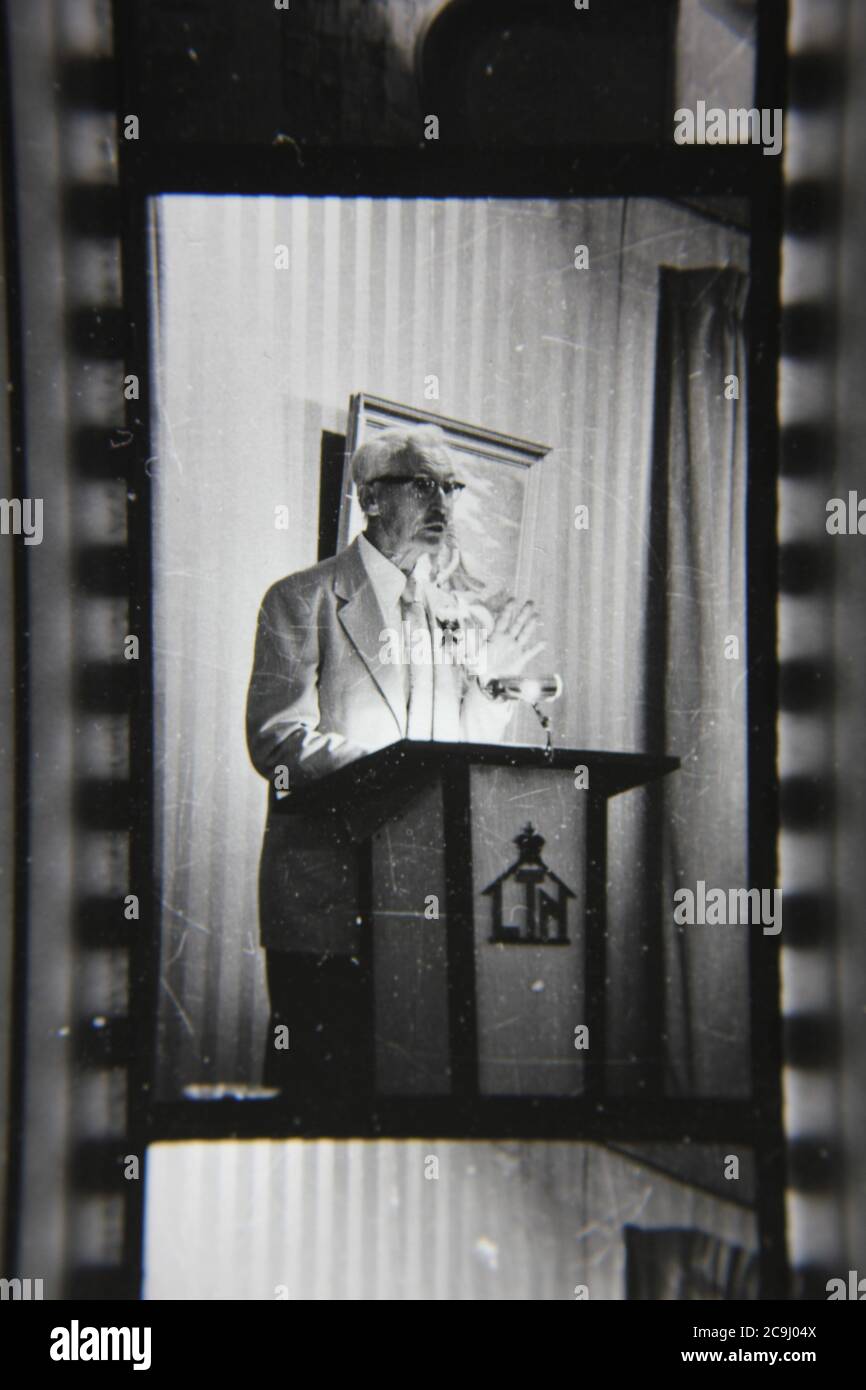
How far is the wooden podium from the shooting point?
3.31ft

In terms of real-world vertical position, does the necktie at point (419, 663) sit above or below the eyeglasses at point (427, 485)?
below

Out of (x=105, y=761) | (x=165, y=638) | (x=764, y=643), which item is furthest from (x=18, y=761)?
(x=764, y=643)

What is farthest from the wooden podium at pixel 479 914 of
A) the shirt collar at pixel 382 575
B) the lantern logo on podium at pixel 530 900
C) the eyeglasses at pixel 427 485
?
the eyeglasses at pixel 427 485

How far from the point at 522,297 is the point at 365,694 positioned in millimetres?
442

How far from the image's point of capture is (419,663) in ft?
3.35

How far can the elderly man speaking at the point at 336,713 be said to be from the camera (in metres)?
1.01

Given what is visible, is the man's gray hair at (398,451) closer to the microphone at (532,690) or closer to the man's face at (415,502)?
the man's face at (415,502)

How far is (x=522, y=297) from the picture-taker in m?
1.02

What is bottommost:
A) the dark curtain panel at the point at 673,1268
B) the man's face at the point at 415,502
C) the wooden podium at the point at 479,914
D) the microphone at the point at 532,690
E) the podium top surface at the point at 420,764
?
the dark curtain panel at the point at 673,1268

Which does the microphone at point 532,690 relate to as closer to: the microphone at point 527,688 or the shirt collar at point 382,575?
the microphone at point 527,688

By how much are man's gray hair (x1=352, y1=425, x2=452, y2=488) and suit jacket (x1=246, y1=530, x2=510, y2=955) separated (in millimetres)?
78

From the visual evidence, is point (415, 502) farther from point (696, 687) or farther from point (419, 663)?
point (696, 687)

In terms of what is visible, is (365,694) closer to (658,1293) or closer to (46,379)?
(46,379)

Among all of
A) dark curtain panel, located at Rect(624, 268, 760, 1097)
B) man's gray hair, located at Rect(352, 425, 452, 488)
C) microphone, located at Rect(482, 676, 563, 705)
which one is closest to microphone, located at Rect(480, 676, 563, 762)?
microphone, located at Rect(482, 676, 563, 705)
